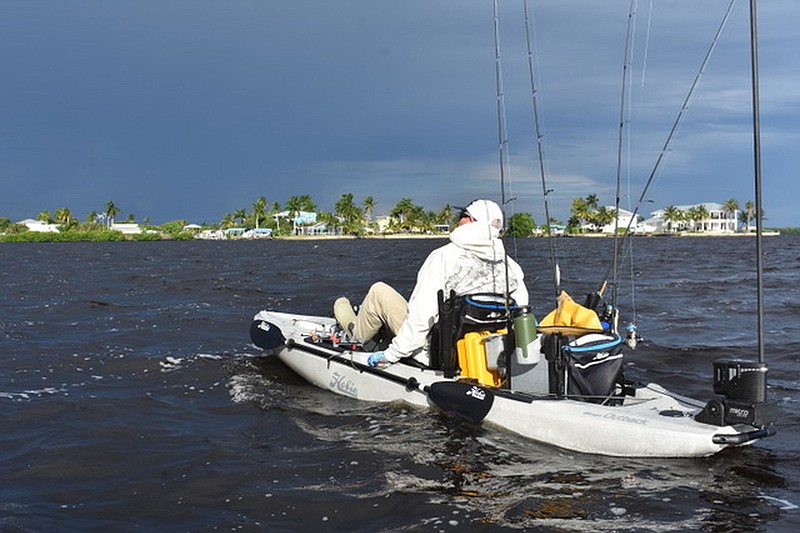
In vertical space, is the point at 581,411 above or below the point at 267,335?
below

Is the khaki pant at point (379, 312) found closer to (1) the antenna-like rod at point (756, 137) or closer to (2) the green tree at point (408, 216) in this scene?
(1) the antenna-like rod at point (756, 137)

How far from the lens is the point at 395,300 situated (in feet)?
30.8

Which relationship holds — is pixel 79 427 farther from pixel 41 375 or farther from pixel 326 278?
pixel 326 278

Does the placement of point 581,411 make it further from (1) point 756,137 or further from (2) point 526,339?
(1) point 756,137

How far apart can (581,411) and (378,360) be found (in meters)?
2.63

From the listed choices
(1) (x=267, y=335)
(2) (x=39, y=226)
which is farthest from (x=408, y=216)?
(1) (x=267, y=335)

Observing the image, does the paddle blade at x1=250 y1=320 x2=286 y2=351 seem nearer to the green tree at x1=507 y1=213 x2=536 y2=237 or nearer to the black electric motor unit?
the green tree at x1=507 y1=213 x2=536 y2=237

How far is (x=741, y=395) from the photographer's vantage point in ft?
20.9

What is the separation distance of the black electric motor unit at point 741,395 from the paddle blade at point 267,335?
621 cm

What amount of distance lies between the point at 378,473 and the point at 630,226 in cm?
378

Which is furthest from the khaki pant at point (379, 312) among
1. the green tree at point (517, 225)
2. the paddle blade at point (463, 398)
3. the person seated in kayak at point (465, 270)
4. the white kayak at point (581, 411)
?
the green tree at point (517, 225)

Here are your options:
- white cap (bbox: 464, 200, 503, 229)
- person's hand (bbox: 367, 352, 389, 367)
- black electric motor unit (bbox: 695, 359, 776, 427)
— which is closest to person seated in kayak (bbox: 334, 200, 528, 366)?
white cap (bbox: 464, 200, 503, 229)

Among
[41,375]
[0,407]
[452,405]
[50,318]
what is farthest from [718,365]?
[50,318]

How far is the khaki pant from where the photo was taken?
935cm
